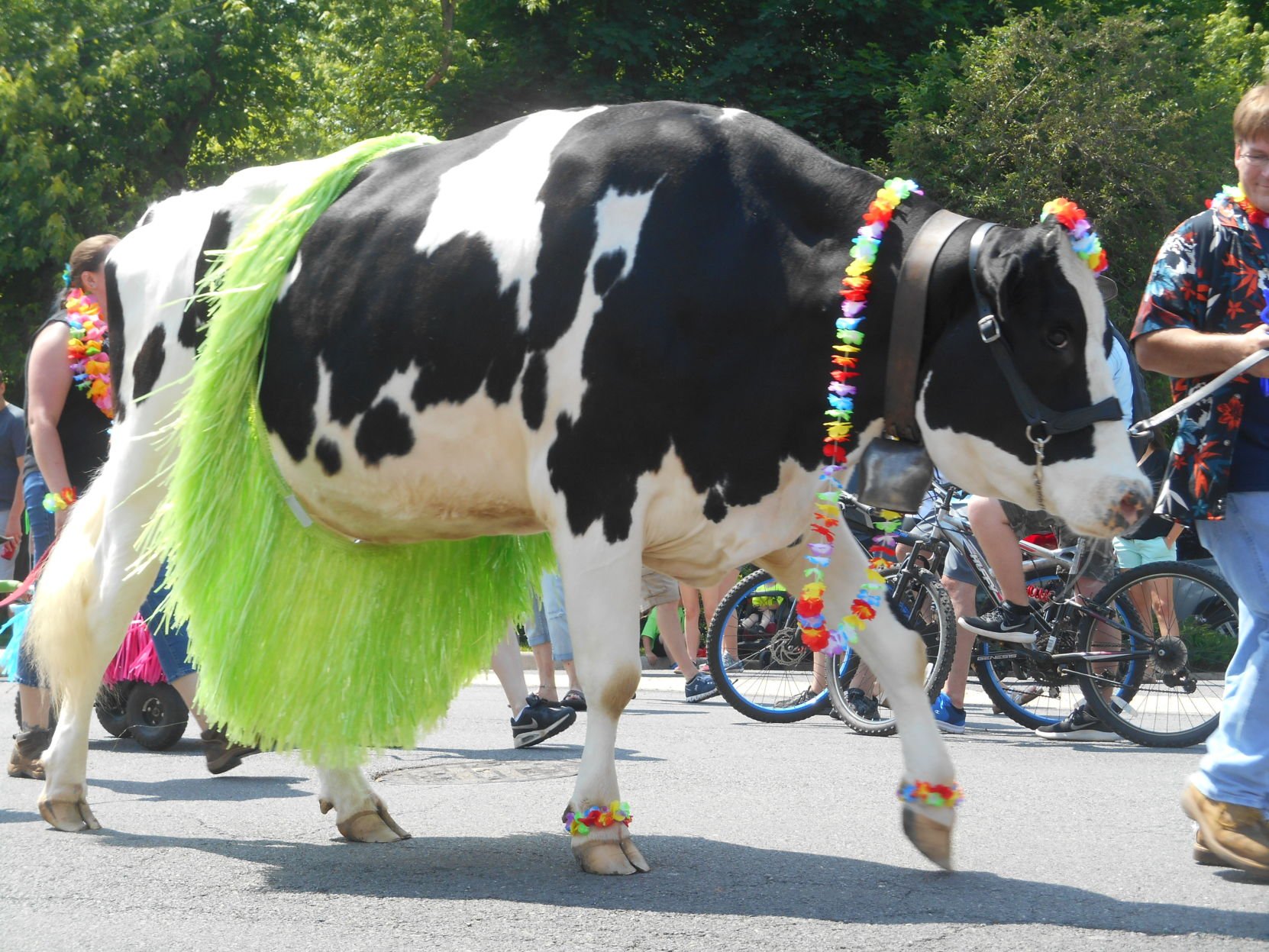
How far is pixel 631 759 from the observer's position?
6527mm

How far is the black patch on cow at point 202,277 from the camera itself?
4648mm

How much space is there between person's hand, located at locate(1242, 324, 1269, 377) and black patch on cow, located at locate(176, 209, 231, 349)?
292cm

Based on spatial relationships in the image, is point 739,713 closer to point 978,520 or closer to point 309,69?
point 978,520

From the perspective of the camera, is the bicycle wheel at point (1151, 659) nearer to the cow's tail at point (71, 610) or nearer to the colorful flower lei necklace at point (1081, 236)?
the colorful flower lei necklace at point (1081, 236)

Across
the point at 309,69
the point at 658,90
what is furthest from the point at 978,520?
the point at 309,69

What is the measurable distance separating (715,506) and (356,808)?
160 cm

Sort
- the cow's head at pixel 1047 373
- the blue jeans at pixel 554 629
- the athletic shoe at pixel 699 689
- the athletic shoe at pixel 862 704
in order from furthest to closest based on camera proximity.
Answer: the athletic shoe at pixel 699 689, the blue jeans at pixel 554 629, the athletic shoe at pixel 862 704, the cow's head at pixel 1047 373

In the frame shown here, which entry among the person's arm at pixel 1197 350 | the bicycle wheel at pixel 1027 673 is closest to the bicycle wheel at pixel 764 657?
the bicycle wheel at pixel 1027 673

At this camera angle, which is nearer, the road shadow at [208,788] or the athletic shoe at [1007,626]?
the road shadow at [208,788]

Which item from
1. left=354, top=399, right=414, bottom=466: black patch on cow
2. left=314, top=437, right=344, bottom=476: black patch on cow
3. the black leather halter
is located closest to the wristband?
left=314, top=437, right=344, bottom=476: black patch on cow

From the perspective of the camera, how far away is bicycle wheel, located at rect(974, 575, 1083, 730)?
7.41 meters

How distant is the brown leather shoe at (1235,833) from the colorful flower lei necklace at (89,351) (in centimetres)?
432

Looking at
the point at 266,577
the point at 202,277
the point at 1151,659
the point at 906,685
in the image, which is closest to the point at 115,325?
the point at 202,277

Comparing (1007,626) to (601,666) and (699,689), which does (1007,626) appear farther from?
(601,666)
